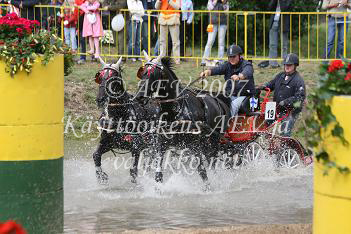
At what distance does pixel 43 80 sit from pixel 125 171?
23.9 ft

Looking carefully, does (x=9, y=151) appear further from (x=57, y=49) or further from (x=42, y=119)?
(x=57, y=49)

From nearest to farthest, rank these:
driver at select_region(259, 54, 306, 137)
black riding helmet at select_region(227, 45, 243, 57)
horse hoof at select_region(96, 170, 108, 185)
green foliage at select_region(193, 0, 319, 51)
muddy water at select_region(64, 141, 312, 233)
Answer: muddy water at select_region(64, 141, 312, 233) → horse hoof at select_region(96, 170, 108, 185) → black riding helmet at select_region(227, 45, 243, 57) → driver at select_region(259, 54, 306, 137) → green foliage at select_region(193, 0, 319, 51)

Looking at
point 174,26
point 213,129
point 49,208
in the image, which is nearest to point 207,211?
point 213,129

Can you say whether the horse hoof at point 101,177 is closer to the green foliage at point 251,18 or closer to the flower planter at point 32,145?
the flower planter at point 32,145

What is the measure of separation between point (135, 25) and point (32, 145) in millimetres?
13472

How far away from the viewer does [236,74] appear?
46.4 ft

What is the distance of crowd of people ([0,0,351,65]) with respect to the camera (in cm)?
2008

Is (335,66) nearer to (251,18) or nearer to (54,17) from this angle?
(54,17)

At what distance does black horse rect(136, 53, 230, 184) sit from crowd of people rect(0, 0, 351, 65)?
680 cm

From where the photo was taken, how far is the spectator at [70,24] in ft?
66.1

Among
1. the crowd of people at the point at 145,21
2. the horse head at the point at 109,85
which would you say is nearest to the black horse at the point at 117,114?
the horse head at the point at 109,85

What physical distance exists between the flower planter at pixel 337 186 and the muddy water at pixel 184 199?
4.20 m

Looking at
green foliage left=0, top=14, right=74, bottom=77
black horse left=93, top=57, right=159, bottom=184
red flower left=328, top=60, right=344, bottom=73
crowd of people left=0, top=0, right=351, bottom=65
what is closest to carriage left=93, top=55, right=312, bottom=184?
black horse left=93, top=57, right=159, bottom=184

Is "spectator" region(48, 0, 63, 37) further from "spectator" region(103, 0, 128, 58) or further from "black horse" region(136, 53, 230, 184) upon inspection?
"black horse" region(136, 53, 230, 184)
